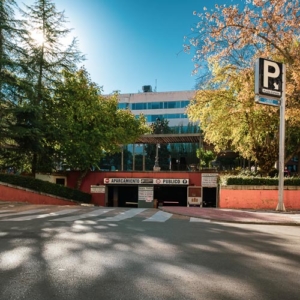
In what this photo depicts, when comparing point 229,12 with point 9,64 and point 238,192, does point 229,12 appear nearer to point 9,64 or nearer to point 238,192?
point 238,192

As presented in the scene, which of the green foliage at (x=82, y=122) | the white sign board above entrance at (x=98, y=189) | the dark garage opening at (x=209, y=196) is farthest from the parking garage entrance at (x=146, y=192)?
the green foliage at (x=82, y=122)

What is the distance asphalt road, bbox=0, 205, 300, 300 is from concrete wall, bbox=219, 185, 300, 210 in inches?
368

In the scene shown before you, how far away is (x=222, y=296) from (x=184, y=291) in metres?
0.44

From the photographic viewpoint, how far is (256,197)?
56.9 feet

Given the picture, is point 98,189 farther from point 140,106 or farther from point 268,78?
point 140,106

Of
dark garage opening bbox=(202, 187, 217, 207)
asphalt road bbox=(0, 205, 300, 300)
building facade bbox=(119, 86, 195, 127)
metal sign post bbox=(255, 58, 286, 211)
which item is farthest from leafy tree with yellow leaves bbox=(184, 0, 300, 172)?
building facade bbox=(119, 86, 195, 127)

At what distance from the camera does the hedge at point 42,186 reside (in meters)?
20.0

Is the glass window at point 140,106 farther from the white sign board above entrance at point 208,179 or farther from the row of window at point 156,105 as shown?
the white sign board above entrance at point 208,179

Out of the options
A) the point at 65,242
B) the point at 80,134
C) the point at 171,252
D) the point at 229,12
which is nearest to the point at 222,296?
the point at 171,252

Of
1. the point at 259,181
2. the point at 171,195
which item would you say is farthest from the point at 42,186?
the point at 171,195

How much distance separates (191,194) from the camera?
1125 inches

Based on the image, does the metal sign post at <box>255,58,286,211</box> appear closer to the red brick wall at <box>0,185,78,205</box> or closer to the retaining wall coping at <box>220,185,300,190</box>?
the retaining wall coping at <box>220,185,300,190</box>

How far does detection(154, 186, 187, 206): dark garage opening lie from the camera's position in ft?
104

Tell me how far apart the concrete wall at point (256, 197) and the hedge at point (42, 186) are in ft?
36.9
